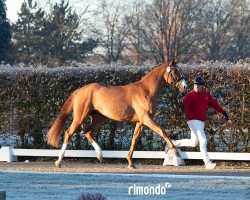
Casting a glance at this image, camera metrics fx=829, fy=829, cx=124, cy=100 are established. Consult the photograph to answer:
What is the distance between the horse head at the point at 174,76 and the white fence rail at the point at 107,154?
1717mm

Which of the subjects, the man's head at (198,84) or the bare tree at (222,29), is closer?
the man's head at (198,84)

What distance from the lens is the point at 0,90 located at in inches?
686

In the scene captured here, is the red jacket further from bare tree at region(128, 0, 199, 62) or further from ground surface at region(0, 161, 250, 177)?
bare tree at region(128, 0, 199, 62)

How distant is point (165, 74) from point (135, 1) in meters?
37.9

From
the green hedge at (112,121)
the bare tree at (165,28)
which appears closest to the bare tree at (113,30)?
the bare tree at (165,28)

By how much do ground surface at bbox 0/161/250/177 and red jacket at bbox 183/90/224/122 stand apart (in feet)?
3.19

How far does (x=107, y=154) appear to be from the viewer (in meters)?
16.3

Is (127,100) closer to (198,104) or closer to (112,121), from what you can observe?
(198,104)

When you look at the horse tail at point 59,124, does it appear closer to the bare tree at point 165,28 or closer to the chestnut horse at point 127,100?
the chestnut horse at point 127,100

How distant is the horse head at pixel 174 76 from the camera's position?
14735 mm

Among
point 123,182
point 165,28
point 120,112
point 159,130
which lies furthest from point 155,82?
point 165,28

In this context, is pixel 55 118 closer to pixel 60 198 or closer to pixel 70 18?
pixel 60 198

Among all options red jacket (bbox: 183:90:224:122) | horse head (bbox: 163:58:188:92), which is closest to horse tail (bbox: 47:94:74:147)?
horse head (bbox: 163:58:188:92)

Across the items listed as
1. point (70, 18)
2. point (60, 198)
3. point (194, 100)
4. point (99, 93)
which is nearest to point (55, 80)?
point (99, 93)
